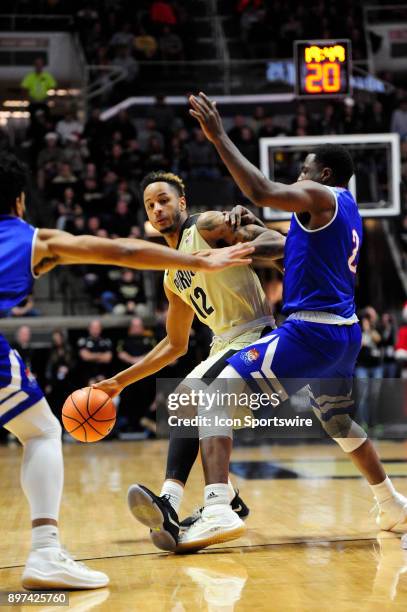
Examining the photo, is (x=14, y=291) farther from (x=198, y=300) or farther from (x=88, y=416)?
(x=198, y=300)

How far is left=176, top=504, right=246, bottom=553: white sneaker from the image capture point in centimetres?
507

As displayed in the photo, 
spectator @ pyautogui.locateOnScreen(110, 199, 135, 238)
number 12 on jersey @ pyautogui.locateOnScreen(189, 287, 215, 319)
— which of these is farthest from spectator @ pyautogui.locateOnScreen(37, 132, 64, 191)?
number 12 on jersey @ pyautogui.locateOnScreen(189, 287, 215, 319)

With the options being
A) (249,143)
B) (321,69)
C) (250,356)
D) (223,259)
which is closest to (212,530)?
(250,356)

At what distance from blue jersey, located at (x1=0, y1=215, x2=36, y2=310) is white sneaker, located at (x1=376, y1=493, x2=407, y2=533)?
8.79 feet

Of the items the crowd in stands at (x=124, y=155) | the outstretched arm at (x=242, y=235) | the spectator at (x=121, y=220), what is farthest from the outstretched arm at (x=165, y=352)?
the spectator at (x=121, y=220)

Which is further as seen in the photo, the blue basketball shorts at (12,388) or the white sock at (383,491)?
the white sock at (383,491)

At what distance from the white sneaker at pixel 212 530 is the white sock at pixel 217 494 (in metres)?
0.02

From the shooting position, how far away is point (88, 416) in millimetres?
5453

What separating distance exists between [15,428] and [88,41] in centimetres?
1759

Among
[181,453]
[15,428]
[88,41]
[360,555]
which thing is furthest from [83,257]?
[88,41]

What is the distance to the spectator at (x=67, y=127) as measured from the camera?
59.8 feet

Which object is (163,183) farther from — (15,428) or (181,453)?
(15,428)

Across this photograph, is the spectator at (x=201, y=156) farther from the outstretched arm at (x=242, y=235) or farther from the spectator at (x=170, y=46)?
the outstretched arm at (x=242, y=235)

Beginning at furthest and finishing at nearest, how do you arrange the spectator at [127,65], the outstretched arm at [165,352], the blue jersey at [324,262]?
the spectator at [127,65] → the outstretched arm at [165,352] → the blue jersey at [324,262]
